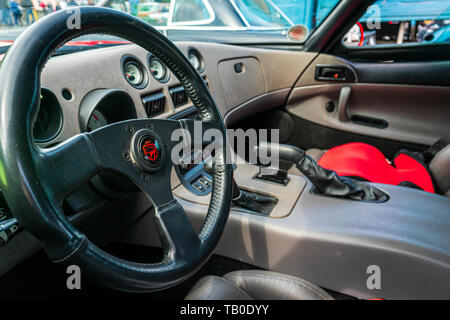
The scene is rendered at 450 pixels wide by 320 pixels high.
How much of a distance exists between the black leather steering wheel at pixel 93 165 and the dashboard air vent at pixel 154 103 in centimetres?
37

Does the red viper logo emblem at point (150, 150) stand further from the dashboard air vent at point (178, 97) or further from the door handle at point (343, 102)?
the door handle at point (343, 102)

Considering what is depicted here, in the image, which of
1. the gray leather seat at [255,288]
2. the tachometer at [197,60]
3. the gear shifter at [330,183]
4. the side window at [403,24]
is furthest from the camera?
the side window at [403,24]

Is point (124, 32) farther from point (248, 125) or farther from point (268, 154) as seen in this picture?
point (248, 125)

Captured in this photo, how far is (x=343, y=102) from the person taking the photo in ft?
6.93

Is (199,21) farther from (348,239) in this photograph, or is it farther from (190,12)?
(348,239)

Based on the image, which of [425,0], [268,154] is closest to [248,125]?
[268,154]

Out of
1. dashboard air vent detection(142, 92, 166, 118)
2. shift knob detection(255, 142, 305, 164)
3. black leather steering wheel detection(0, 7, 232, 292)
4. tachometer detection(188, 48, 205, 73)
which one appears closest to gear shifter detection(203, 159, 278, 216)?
shift knob detection(255, 142, 305, 164)

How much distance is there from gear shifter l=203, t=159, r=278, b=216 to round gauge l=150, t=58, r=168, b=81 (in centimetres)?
53

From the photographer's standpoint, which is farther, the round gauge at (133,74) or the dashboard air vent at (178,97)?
the dashboard air vent at (178,97)

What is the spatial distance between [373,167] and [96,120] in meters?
1.08

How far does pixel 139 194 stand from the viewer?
1.08 meters

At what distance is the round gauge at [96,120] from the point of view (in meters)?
0.91

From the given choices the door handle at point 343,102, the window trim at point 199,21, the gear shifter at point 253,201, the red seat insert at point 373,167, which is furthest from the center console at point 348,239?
the window trim at point 199,21

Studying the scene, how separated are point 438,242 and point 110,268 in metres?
0.83
